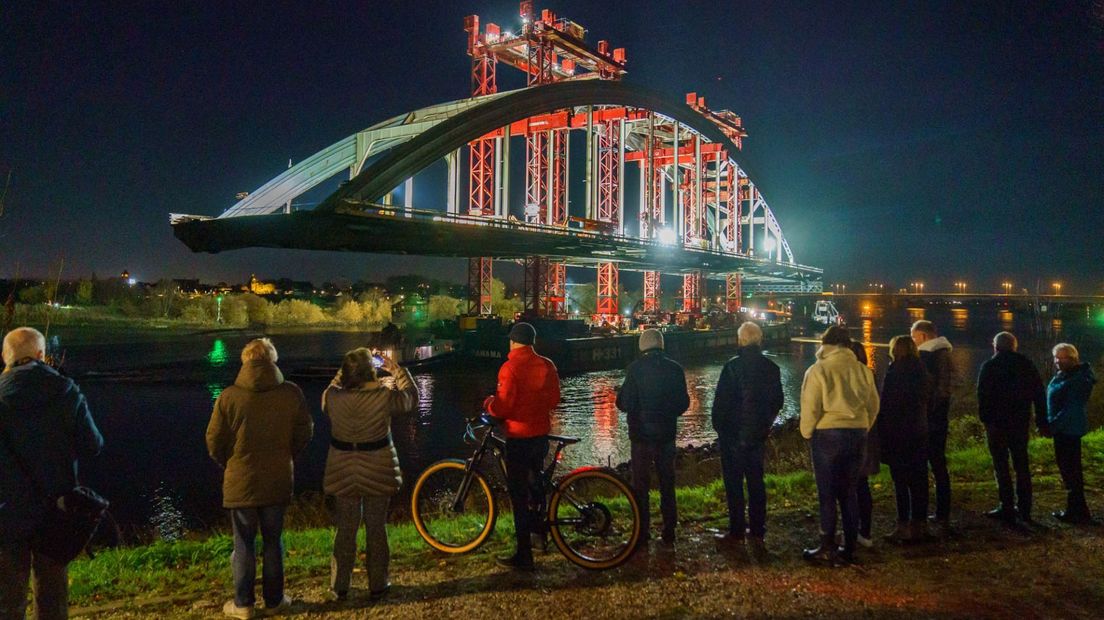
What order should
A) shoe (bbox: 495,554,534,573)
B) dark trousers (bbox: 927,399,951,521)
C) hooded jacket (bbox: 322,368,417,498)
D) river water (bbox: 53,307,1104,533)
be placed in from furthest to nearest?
river water (bbox: 53,307,1104,533), dark trousers (bbox: 927,399,951,521), shoe (bbox: 495,554,534,573), hooded jacket (bbox: 322,368,417,498)

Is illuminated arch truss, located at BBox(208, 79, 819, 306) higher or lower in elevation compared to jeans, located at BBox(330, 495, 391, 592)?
higher

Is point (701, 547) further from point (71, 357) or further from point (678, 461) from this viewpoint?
point (71, 357)

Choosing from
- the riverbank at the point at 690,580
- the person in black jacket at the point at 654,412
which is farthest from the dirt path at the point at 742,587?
the person in black jacket at the point at 654,412

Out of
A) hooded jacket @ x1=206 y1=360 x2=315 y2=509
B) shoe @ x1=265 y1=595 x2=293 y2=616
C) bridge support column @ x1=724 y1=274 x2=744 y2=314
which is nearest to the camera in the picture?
hooded jacket @ x1=206 y1=360 x2=315 y2=509

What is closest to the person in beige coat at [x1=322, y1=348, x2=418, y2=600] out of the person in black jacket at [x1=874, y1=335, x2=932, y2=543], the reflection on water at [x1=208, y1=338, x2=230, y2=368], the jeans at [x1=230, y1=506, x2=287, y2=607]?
the jeans at [x1=230, y1=506, x2=287, y2=607]

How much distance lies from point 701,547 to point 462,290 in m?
167

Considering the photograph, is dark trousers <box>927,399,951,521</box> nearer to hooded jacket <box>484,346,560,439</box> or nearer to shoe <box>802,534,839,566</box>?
shoe <box>802,534,839,566</box>

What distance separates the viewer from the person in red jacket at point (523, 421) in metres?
5.34

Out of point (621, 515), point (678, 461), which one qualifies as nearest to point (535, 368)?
point (621, 515)

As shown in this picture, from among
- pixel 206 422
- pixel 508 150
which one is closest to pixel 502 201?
pixel 508 150

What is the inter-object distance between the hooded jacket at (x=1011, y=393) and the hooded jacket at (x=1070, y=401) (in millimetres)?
161

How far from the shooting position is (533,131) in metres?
52.3

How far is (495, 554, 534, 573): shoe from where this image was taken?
5.25 meters

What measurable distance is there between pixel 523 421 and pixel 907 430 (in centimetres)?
328
